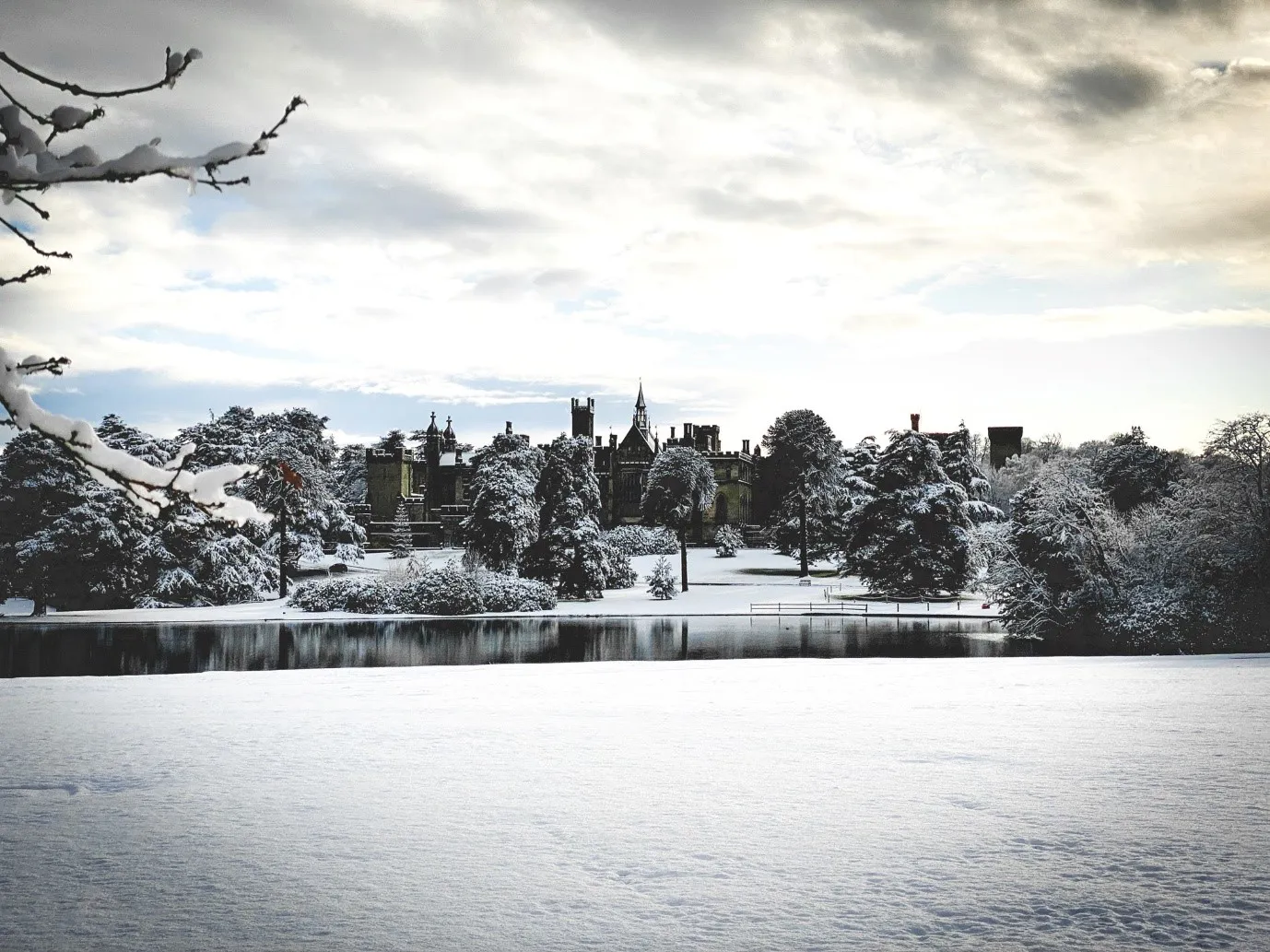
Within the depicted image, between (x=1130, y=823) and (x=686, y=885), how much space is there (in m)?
3.36

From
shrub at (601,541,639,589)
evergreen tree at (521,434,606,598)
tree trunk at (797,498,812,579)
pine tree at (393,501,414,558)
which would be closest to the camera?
evergreen tree at (521,434,606,598)

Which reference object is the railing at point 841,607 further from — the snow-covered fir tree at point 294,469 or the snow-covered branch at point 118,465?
the snow-covered branch at point 118,465

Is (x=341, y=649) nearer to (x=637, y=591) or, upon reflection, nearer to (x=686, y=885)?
(x=686, y=885)

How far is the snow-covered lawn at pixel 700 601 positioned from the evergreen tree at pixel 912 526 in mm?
2202

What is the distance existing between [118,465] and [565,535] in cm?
5167

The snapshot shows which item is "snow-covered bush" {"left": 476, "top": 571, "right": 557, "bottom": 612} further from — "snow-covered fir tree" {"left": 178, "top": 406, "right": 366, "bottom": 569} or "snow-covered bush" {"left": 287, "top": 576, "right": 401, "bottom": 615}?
"snow-covered fir tree" {"left": 178, "top": 406, "right": 366, "bottom": 569}

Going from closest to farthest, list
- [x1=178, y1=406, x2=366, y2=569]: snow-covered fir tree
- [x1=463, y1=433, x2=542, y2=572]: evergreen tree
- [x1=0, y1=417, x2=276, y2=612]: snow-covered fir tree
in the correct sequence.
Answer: [x1=0, y1=417, x2=276, y2=612]: snow-covered fir tree, [x1=463, y1=433, x2=542, y2=572]: evergreen tree, [x1=178, y1=406, x2=366, y2=569]: snow-covered fir tree

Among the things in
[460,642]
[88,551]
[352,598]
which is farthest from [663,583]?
[88,551]

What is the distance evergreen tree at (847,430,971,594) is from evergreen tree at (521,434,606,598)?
47.5 feet

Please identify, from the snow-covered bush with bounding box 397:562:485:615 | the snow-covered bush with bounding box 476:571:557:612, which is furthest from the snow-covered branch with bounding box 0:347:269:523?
the snow-covered bush with bounding box 476:571:557:612

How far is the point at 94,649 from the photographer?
31.2 m

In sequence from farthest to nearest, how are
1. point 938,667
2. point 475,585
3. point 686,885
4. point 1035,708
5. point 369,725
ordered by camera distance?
1. point 475,585
2. point 938,667
3. point 1035,708
4. point 369,725
5. point 686,885

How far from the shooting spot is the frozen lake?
5.18 meters

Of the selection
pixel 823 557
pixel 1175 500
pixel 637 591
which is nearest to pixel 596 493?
pixel 637 591
